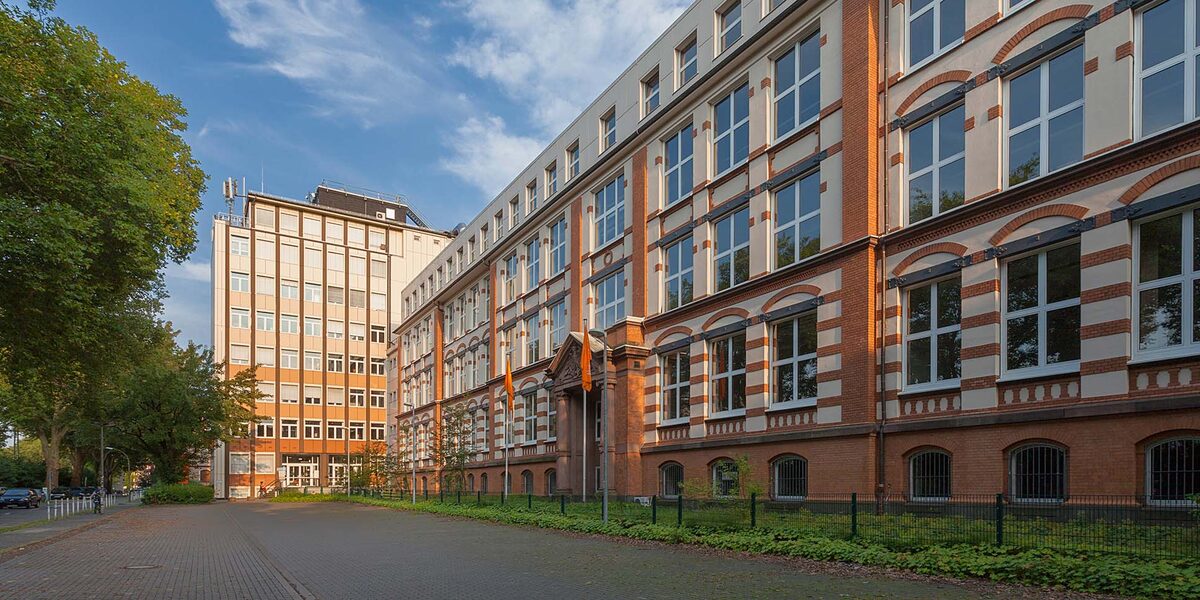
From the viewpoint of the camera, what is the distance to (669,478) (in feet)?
87.2

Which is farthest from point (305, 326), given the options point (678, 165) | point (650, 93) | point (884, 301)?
point (884, 301)

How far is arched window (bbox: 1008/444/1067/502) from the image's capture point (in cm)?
1459

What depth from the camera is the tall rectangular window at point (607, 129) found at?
32594mm

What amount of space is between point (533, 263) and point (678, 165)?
14302mm

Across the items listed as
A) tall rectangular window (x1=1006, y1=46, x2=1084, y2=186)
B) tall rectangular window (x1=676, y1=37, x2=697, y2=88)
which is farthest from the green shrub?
tall rectangular window (x1=1006, y1=46, x2=1084, y2=186)

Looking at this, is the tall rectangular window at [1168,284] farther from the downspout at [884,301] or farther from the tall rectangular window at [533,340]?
the tall rectangular window at [533,340]

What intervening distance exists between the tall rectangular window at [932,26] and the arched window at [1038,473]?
8582 mm

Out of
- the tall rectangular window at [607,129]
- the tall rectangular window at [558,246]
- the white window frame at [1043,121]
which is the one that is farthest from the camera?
the tall rectangular window at [558,246]

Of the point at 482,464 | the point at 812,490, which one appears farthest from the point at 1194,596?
the point at 482,464

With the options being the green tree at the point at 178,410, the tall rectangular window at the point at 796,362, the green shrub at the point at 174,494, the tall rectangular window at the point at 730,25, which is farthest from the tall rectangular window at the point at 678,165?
the green shrub at the point at 174,494

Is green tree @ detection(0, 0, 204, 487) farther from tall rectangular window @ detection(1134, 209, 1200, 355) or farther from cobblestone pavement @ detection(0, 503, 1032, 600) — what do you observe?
tall rectangular window @ detection(1134, 209, 1200, 355)

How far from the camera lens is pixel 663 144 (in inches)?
1120

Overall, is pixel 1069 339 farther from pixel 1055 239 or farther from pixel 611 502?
pixel 611 502

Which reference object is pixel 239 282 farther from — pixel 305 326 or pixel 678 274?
pixel 678 274
